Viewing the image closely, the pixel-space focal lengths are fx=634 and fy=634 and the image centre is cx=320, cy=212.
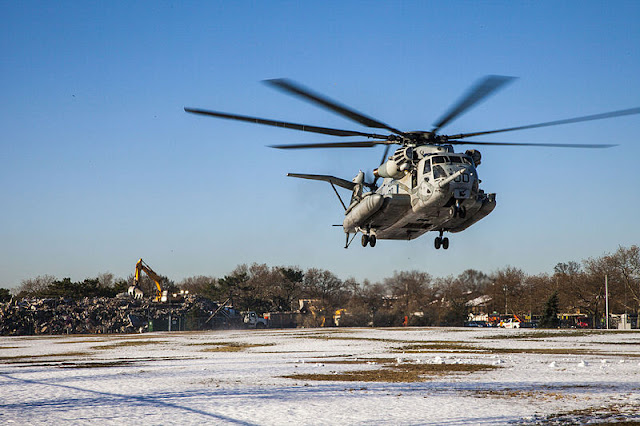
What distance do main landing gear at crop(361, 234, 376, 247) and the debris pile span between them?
6246cm

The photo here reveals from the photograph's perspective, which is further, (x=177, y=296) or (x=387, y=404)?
(x=177, y=296)

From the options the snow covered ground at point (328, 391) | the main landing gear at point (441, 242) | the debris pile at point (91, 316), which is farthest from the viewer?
the debris pile at point (91, 316)

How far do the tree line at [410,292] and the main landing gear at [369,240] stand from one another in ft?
192

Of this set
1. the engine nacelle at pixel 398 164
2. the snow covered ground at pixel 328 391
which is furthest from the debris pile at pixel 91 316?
the engine nacelle at pixel 398 164

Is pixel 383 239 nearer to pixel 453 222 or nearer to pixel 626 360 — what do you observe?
pixel 453 222

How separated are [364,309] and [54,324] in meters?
44.3

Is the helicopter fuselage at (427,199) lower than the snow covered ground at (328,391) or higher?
higher

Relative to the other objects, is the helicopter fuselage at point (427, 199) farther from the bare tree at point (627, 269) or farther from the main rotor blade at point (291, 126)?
the bare tree at point (627, 269)

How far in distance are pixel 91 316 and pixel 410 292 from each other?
236ft

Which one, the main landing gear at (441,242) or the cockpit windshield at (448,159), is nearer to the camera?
the cockpit windshield at (448,159)

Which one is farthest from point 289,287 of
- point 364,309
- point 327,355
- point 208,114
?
point 208,114

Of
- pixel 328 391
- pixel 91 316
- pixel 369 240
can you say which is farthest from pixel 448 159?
pixel 91 316

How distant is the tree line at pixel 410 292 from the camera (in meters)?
95.9

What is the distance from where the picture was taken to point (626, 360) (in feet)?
86.6
